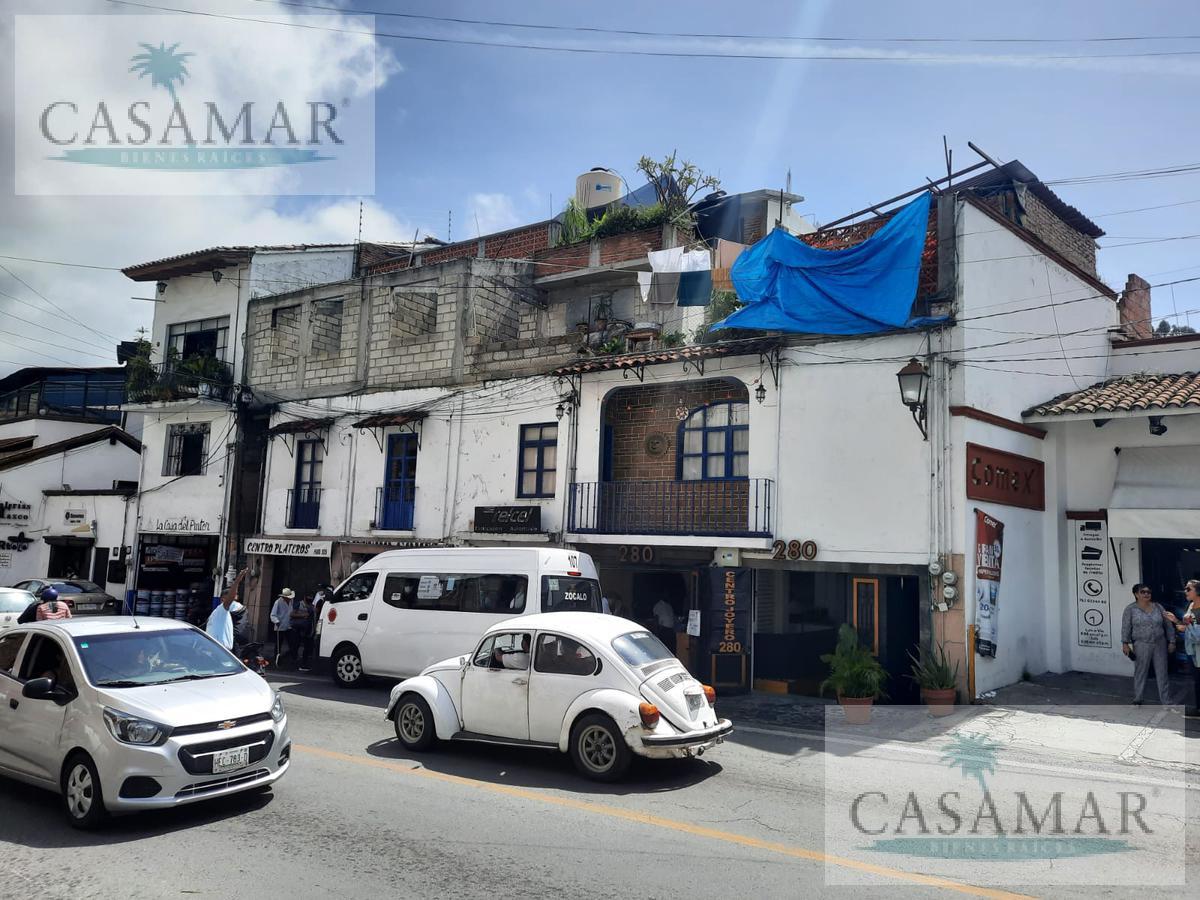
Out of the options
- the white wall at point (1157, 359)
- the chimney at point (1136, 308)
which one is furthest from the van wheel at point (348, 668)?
the chimney at point (1136, 308)

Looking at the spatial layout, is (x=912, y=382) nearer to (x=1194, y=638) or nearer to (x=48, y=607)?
(x=1194, y=638)

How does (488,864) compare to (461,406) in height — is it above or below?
below

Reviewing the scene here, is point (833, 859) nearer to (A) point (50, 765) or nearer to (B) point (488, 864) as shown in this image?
(B) point (488, 864)

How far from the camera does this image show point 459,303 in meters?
20.6

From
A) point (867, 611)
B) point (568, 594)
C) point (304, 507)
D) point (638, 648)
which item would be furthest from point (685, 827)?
Result: point (304, 507)

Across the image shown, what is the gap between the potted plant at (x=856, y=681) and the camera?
12.0m

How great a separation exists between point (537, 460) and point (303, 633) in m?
6.08

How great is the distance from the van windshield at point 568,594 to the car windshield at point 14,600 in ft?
38.1

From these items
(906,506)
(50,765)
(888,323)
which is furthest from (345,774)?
(888,323)

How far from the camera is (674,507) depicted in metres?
16.4

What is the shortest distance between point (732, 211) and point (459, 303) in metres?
7.67

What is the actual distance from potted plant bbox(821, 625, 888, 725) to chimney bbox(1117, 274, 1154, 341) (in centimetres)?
1152

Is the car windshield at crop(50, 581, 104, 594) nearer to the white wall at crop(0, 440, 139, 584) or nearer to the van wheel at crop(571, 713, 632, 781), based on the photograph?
the white wall at crop(0, 440, 139, 584)

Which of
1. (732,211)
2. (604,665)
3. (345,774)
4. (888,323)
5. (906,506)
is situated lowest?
(345,774)
